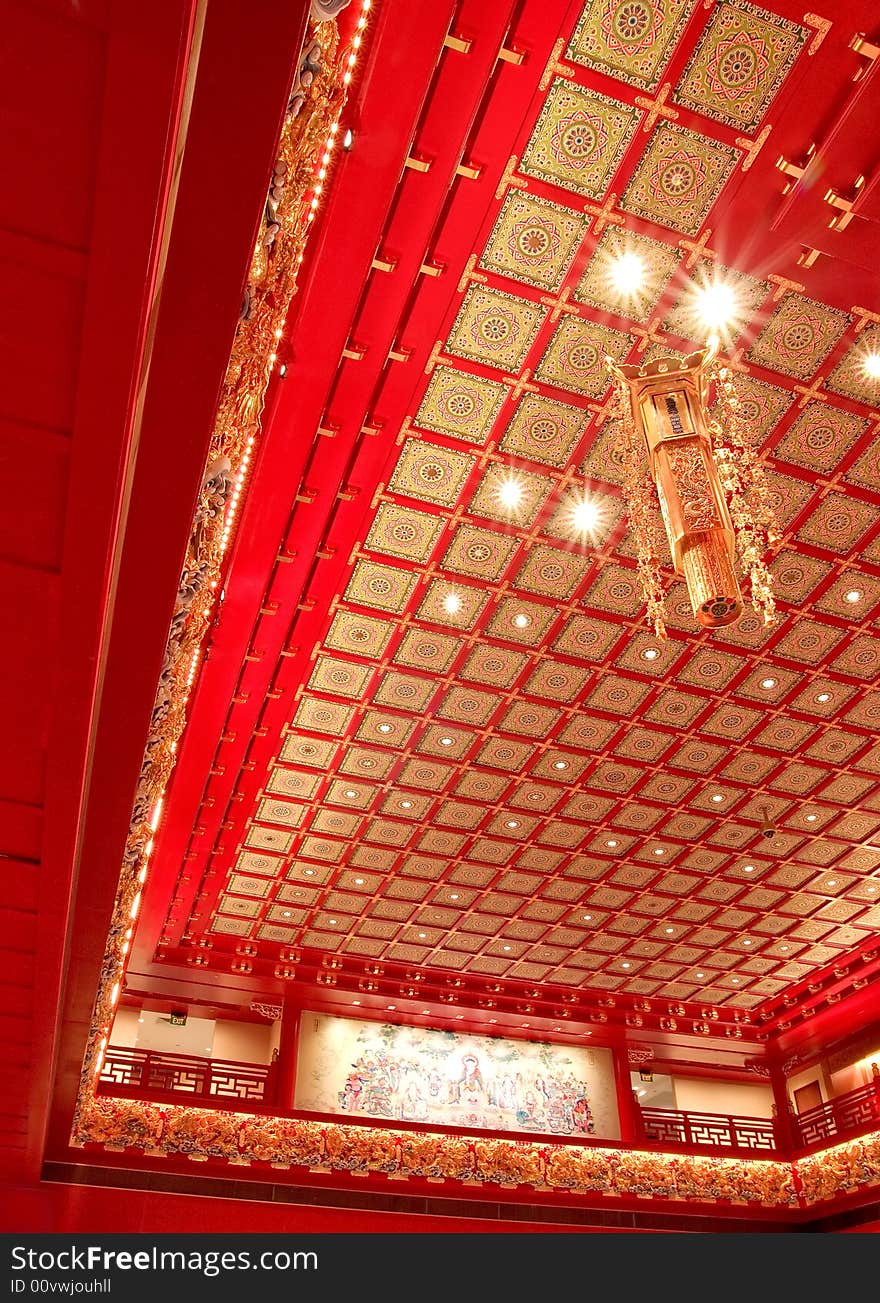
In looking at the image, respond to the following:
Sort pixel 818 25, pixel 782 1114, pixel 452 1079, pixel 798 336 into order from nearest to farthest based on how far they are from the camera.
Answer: pixel 818 25, pixel 798 336, pixel 452 1079, pixel 782 1114

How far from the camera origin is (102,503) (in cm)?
279

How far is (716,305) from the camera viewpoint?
5371mm

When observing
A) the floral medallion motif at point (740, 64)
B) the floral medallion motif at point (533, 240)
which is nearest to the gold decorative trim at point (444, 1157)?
the floral medallion motif at point (533, 240)

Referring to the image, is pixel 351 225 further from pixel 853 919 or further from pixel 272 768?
pixel 853 919

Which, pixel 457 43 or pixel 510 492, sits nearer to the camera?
pixel 457 43

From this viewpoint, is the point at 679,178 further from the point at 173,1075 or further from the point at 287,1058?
the point at 287,1058

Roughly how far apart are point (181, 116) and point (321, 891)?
809 cm

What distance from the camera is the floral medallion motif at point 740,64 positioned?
14.3 feet

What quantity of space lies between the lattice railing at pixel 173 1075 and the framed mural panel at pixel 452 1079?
92cm

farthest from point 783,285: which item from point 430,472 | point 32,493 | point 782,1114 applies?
point 782,1114

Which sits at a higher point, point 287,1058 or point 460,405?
point 460,405

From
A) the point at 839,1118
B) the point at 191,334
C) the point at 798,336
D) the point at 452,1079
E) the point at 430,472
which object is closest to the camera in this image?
the point at 191,334

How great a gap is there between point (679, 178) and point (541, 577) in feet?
8.46

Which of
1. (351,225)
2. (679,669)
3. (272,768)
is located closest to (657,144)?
(351,225)
